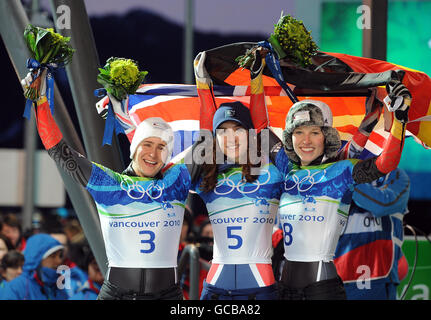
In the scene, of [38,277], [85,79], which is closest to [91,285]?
[38,277]

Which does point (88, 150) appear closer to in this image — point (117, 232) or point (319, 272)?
point (117, 232)

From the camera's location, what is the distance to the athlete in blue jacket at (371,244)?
19.9ft

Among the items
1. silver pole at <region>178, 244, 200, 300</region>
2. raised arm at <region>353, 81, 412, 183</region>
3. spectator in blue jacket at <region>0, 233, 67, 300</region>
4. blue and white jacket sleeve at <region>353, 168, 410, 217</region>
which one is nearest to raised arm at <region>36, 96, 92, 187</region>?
silver pole at <region>178, 244, 200, 300</region>

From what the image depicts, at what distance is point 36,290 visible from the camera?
6.80m

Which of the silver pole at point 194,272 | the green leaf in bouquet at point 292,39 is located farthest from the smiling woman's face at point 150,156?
the silver pole at point 194,272

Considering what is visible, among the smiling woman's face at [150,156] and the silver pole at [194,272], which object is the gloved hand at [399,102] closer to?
the smiling woman's face at [150,156]

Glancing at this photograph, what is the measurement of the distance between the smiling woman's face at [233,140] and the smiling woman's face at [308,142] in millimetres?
312

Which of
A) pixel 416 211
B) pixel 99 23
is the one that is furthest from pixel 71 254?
pixel 99 23

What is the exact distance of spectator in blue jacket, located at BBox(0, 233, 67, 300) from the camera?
6734mm

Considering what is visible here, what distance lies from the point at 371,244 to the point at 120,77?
2471 mm

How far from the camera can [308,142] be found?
482 centimetres

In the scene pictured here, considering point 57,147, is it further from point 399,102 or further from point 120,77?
point 399,102

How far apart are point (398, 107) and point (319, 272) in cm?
106

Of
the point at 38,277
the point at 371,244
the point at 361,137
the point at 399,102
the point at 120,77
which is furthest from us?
the point at 38,277
